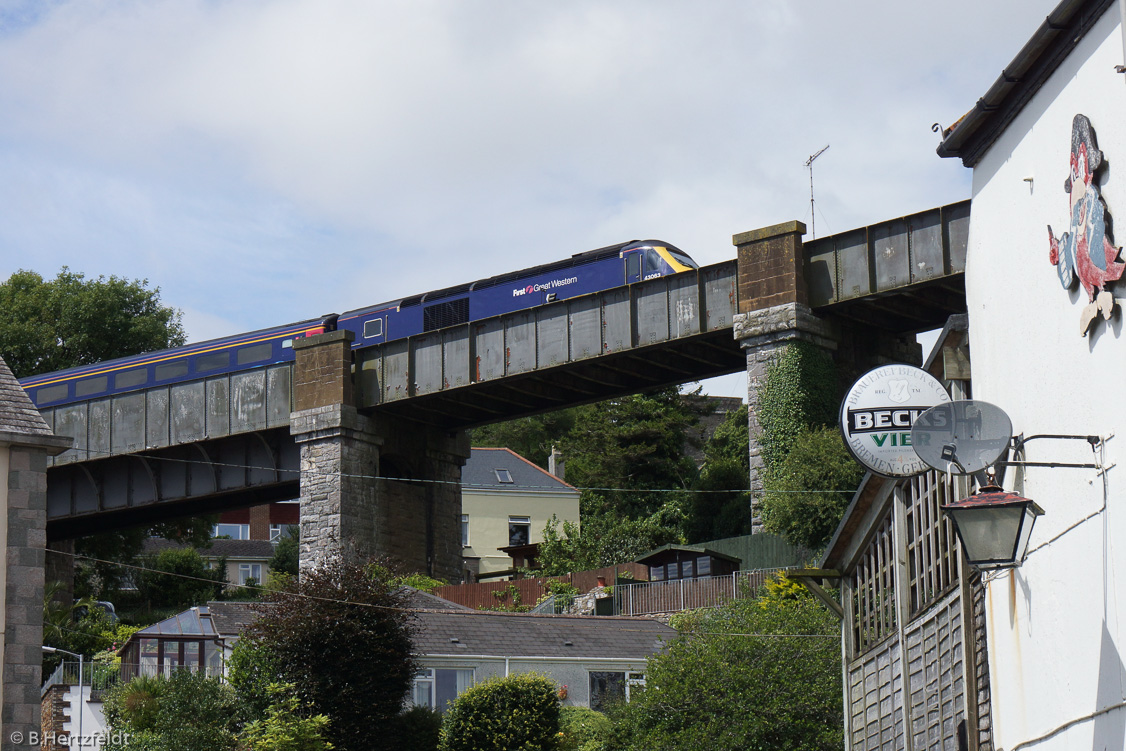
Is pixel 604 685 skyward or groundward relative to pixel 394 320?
groundward

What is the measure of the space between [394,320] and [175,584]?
86.1ft

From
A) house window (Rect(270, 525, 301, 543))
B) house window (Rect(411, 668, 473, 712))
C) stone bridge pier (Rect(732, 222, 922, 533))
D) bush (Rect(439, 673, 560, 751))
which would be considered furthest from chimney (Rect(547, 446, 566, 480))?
bush (Rect(439, 673, 560, 751))

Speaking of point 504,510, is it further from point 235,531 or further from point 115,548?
point 235,531

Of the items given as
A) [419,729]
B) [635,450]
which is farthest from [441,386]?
[635,450]

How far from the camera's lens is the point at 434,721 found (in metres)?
29.0

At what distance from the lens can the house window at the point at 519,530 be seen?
66.6 metres

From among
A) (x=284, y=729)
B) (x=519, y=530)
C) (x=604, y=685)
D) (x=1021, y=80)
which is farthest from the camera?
(x=519, y=530)

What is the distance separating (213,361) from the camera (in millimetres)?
47156

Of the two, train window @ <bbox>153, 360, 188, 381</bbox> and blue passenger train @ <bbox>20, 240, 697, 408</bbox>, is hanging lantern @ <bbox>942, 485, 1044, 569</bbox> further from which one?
train window @ <bbox>153, 360, 188, 381</bbox>

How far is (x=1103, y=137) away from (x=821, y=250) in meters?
26.9

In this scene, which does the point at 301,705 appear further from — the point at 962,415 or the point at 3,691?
the point at 962,415

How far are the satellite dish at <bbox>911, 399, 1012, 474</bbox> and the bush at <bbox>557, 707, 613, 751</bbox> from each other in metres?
17.6

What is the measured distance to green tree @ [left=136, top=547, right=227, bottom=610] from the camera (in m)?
64.3

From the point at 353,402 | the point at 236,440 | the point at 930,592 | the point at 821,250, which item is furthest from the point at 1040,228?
the point at 236,440
